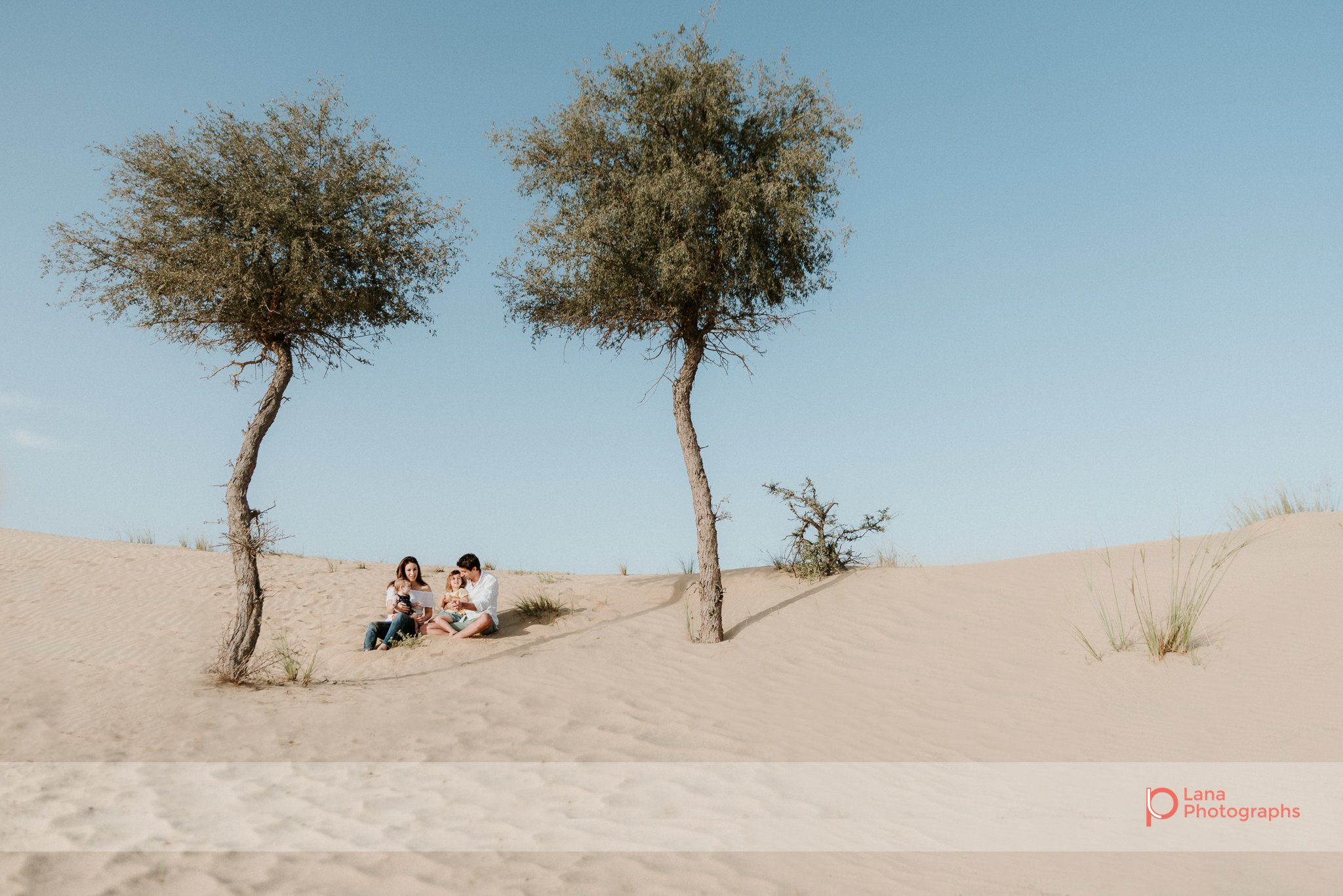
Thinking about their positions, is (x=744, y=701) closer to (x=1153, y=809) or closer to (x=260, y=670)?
(x=1153, y=809)

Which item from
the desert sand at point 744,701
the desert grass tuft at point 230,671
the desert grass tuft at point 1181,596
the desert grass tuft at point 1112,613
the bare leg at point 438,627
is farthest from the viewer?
the bare leg at point 438,627

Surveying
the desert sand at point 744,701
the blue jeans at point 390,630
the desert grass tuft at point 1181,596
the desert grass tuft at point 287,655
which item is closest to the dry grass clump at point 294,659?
the desert grass tuft at point 287,655

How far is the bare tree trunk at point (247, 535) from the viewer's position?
9539 mm

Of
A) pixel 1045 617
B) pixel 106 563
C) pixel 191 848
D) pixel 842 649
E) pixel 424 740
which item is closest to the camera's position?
pixel 191 848

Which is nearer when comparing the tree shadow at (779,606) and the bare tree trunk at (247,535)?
the bare tree trunk at (247,535)

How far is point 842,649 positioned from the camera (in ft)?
34.7

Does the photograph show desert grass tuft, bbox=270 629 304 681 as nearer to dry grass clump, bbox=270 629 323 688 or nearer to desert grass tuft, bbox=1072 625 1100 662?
dry grass clump, bbox=270 629 323 688

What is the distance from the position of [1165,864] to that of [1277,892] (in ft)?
1.87

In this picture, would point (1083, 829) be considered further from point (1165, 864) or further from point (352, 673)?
point (352, 673)

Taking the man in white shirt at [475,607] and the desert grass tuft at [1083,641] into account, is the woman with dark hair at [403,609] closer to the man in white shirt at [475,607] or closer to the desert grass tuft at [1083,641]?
the man in white shirt at [475,607]

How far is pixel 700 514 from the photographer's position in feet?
39.1

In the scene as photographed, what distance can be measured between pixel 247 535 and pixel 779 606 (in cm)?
753

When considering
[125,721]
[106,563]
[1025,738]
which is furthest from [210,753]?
[106,563]

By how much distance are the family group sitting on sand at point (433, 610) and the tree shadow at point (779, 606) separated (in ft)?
11.9
